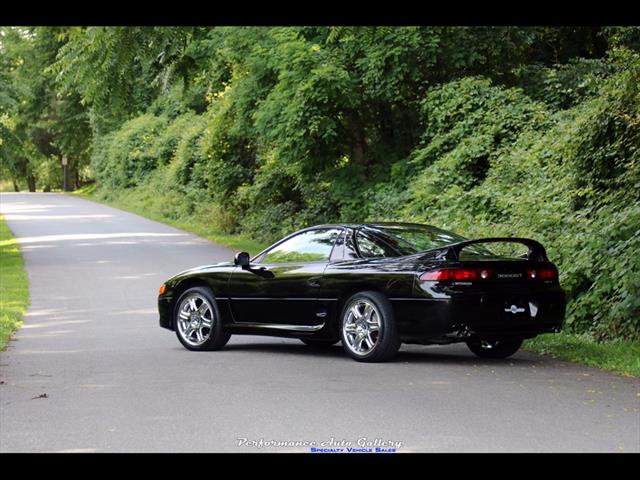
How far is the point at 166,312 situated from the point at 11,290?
8446mm

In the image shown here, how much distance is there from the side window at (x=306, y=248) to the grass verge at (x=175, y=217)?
15729 mm

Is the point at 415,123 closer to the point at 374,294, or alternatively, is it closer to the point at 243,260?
the point at 243,260

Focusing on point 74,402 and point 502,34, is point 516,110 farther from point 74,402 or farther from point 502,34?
point 74,402

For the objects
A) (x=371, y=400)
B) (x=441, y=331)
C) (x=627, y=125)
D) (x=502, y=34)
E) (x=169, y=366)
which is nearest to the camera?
(x=371, y=400)

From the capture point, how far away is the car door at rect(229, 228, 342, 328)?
43.2 ft

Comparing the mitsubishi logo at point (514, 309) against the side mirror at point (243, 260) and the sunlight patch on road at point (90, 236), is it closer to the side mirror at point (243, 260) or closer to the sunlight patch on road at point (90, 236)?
the side mirror at point (243, 260)

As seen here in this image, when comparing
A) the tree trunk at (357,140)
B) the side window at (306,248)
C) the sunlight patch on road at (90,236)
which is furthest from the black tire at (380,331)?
the sunlight patch on road at (90,236)

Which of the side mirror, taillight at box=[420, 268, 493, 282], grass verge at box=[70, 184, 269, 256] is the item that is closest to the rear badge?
taillight at box=[420, 268, 493, 282]

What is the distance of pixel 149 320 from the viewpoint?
17406mm

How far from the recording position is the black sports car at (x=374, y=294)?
39.1ft

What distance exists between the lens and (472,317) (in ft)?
38.8

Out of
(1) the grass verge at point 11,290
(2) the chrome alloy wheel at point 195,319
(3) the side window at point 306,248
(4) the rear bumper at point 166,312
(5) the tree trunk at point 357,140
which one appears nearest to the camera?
(3) the side window at point 306,248
